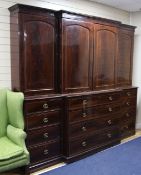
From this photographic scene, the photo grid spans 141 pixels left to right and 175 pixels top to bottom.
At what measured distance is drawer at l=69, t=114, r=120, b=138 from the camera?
3268 millimetres

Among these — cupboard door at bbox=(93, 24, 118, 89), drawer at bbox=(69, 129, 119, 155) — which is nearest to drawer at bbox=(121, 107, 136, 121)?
drawer at bbox=(69, 129, 119, 155)

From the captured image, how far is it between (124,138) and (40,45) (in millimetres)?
2327

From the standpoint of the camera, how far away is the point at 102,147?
144 inches

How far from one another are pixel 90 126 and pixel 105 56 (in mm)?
1126

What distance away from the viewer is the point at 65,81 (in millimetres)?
3217

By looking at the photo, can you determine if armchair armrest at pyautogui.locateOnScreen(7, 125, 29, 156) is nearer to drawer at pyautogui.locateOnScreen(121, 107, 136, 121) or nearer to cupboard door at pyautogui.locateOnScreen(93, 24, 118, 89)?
cupboard door at pyautogui.locateOnScreen(93, 24, 118, 89)

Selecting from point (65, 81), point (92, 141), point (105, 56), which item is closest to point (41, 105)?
point (65, 81)

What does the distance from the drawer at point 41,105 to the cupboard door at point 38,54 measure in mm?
153

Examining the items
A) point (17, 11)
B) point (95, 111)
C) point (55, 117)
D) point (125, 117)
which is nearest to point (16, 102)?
point (55, 117)

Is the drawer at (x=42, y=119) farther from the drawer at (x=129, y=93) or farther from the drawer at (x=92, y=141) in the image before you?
the drawer at (x=129, y=93)

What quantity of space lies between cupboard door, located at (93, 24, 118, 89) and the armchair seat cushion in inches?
61.8

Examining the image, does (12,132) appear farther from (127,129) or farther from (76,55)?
(127,129)

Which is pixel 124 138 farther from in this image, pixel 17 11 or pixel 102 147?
pixel 17 11

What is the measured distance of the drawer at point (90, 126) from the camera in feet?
10.7
